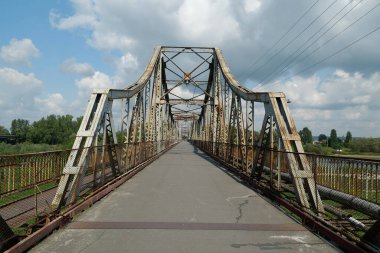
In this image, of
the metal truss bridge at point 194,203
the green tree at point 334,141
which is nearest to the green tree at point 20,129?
the green tree at point 334,141

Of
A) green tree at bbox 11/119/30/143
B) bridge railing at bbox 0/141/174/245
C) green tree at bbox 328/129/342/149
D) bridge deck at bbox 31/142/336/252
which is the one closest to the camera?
bridge deck at bbox 31/142/336/252

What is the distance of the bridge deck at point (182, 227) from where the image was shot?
18.4 ft

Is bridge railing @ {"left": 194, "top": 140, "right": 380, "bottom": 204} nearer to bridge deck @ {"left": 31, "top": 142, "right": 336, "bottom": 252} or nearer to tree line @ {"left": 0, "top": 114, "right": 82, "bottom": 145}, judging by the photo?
bridge deck @ {"left": 31, "top": 142, "right": 336, "bottom": 252}

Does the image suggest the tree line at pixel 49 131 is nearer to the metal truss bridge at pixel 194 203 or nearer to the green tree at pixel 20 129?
the green tree at pixel 20 129

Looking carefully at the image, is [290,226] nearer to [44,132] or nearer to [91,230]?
[91,230]

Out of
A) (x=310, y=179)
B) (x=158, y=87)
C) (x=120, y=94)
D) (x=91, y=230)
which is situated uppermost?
(x=158, y=87)

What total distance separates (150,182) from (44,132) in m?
112

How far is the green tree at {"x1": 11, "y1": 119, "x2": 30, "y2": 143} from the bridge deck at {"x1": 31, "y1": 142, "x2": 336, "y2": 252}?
406 feet

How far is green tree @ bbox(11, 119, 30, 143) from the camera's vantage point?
126m

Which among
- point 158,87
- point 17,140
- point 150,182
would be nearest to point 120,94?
point 150,182

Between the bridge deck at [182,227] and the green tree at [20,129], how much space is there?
124 m

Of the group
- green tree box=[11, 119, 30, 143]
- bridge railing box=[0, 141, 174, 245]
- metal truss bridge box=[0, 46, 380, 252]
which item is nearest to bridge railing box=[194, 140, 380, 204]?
metal truss bridge box=[0, 46, 380, 252]

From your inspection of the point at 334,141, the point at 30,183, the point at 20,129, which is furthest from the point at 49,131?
the point at 30,183

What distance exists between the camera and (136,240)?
5898mm
